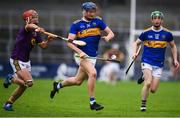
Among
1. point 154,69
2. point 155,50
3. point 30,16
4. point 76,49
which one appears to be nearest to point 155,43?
point 155,50

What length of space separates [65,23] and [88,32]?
→ 78.7 ft

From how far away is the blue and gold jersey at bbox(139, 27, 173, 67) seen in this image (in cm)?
1884

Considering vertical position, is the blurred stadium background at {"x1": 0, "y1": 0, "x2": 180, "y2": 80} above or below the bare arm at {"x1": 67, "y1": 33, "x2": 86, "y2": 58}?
below

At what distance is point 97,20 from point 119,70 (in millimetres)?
21495

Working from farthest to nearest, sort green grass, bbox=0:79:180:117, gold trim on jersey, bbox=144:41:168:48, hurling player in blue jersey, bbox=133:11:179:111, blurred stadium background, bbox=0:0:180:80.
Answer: blurred stadium background, bbox=0:0:180:80
gold trim on jersey, bbox=144:41:168:48
hurling player in blue jersey, bbox=133:11:179:111
green grass, bbox=0:79:180:117

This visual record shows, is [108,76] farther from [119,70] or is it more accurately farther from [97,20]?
[97,20]

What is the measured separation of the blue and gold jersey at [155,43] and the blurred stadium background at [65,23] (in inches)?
762

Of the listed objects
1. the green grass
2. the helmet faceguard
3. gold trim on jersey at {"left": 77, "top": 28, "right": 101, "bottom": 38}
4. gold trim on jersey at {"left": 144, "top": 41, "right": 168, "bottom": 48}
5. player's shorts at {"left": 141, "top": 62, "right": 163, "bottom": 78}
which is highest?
the helmet faceguard

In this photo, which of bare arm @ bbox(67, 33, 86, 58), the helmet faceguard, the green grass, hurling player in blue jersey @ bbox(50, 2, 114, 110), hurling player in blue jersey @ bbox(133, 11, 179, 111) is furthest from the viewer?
hurling player in blue jersey @ bbox(133, 11, 179, 111)

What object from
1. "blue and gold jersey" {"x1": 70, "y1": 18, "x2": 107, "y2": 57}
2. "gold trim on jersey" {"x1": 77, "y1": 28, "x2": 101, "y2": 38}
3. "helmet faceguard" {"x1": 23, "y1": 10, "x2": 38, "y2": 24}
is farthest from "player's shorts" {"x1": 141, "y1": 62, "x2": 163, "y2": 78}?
"helmet faceguard" {"x1": 23, "y1": 10, "x2": 38, "y2": 24}

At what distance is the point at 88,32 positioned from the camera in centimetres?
1794

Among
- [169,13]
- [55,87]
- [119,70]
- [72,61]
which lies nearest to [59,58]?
[72,61]

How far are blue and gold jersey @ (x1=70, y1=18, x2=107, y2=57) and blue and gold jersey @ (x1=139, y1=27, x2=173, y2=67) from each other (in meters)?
1.47

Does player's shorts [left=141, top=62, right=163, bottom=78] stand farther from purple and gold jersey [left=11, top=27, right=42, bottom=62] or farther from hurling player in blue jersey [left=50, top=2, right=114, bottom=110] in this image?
purple and gold jersey [left=11, top=27, right=42, bottom=62]
